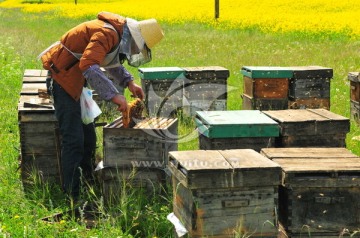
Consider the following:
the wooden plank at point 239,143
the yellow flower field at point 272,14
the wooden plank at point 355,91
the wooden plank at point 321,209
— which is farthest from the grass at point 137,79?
the yellow flower field at point 272,14

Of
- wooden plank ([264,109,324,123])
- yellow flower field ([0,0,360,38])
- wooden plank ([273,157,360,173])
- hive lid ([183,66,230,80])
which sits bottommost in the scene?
yellow flower field ([0,0,360,38])

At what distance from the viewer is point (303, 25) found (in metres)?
26.6

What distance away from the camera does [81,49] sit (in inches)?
245

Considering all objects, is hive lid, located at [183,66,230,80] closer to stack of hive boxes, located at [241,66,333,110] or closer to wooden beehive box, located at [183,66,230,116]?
wooden beehive box, located at [183,66,230,116]

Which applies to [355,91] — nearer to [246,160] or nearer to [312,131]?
[312,131]

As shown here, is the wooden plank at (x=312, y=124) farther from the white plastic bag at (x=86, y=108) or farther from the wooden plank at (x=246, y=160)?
the white plastic bag at (x=86, y=108)

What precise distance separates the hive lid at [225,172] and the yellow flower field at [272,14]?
743 inches

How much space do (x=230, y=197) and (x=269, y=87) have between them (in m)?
4.96

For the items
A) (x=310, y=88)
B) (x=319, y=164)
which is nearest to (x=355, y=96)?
(x=310, y=88)

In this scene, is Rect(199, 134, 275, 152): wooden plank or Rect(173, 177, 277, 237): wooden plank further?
Rect(199, 134, 275, 152): wooden plank

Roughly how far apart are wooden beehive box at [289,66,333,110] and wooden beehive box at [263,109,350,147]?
307 cm

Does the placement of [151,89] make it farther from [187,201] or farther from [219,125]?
[187,201]

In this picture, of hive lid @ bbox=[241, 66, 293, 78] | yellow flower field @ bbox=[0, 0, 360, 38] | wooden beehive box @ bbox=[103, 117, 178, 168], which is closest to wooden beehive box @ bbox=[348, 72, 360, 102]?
hive lid @ bbox=[241, 66, 293, 78]

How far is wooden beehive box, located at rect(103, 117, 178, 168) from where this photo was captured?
20.3 feet
